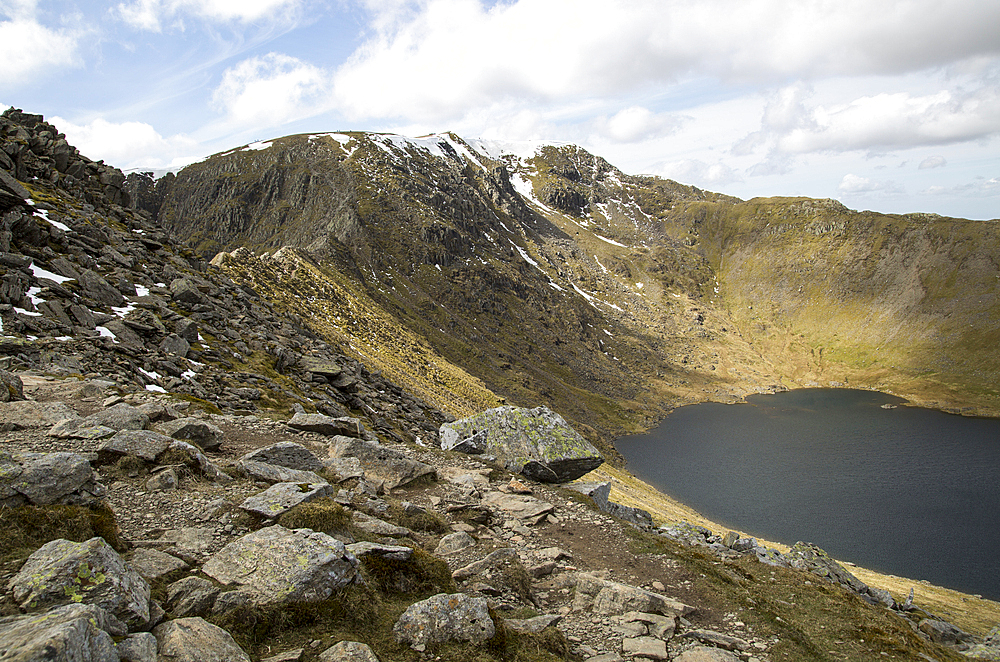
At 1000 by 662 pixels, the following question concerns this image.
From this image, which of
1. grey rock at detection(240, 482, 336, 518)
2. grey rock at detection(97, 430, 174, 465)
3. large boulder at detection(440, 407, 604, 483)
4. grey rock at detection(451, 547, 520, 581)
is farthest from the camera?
large boulder at detection(440, 407, 604, 483)

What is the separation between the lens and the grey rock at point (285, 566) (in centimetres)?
873

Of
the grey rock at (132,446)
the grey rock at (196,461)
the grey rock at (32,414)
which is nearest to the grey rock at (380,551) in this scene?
the grey rock at (196,461)

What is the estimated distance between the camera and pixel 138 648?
6371 mm

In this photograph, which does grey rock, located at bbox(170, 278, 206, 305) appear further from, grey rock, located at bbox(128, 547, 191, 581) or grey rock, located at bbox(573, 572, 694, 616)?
grey rock, located at bbox(573, 572, 694, 616)

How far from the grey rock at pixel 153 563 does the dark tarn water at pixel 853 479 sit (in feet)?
261

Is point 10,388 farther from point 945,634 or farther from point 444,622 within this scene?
point 945,634

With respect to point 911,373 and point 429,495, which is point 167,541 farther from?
point 911,373

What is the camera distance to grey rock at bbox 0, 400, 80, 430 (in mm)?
13320

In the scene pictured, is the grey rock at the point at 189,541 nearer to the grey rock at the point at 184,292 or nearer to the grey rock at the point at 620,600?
the grey rock at the point at 620,600

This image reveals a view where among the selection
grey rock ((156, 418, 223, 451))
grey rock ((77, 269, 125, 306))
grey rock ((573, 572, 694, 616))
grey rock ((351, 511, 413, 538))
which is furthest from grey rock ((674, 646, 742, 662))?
grey rock ((77, 269, 125, 306))

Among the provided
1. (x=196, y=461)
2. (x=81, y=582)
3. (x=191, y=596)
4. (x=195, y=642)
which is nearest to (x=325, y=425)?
(x=196, y=461)

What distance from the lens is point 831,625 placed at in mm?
12766

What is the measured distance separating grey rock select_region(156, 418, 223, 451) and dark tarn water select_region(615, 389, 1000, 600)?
252 ft

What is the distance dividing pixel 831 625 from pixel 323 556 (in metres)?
12.8
